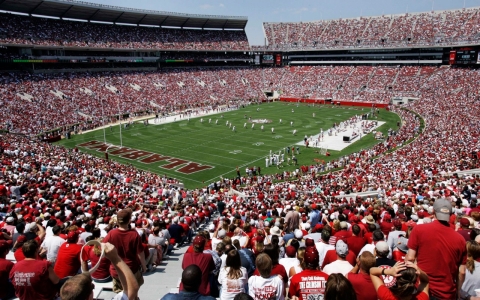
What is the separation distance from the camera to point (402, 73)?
231 feet

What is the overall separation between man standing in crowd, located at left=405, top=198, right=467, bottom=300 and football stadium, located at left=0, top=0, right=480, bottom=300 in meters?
0.02

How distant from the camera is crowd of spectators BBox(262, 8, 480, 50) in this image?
229 feet

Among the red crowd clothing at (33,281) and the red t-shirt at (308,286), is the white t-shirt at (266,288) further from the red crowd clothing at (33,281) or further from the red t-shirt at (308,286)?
the red crowd clothing at (33,281)

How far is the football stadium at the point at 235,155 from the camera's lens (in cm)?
456

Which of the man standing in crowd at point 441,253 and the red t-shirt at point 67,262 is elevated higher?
the man standing in crowd at point 441,253

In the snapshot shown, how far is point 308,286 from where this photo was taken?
4.16 meters

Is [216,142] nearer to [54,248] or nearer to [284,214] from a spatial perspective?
[284,214]

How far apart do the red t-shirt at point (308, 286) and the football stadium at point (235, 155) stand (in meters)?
0.02

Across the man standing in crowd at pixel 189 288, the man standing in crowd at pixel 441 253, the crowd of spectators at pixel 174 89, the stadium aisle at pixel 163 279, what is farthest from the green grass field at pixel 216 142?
the man standing in crowd at pixel 189 288

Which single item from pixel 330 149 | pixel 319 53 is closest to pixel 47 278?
pixel 330 149

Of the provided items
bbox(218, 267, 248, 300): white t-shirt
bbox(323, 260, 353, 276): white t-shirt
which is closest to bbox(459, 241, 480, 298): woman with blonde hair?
bbox(323, 260, 353, 276): white t-shirt

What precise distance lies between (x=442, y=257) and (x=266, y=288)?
211 centimetres

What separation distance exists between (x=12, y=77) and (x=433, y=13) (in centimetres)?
7981

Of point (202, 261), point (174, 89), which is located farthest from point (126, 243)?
point (174, 89)
